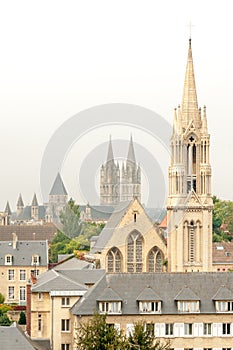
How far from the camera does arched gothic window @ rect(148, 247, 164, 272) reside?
403 ft

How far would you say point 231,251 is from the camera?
14988 centimetres

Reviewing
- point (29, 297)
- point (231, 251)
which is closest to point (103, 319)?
point (29, 297)

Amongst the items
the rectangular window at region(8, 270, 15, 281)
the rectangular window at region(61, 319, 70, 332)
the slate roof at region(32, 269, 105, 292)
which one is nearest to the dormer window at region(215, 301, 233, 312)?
the slate roof at region(32, 269, 105, 292)

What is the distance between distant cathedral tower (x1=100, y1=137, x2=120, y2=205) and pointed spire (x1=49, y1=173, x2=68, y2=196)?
2.86 metres

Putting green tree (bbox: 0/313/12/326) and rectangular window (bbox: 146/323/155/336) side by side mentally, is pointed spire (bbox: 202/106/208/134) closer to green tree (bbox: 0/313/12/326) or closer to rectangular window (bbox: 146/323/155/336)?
green tree (bbox: 0/313/12/326)

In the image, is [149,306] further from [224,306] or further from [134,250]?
[134,250]

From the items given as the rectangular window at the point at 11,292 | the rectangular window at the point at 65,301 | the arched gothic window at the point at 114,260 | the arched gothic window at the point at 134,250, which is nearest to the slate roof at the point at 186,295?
the rectangular window at the point at 65,301

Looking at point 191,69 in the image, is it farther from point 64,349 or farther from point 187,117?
point 64,349

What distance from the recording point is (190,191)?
416 feet

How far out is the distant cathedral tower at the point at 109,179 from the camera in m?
85.1

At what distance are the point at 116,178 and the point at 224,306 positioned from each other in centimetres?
1549

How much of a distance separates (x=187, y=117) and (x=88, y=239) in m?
17.6

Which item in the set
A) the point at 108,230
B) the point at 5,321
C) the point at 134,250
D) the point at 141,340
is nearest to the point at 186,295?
the point at 141,340

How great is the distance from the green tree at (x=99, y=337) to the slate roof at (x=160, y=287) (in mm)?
5948
